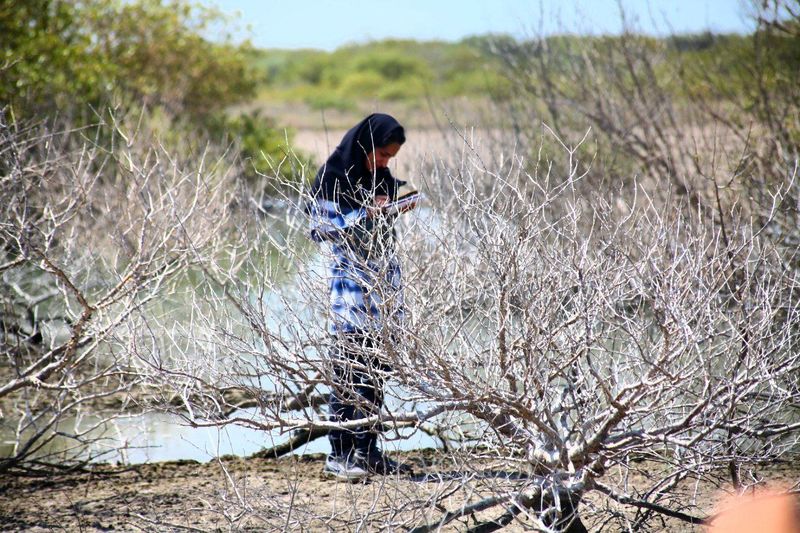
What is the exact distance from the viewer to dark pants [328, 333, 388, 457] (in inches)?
181

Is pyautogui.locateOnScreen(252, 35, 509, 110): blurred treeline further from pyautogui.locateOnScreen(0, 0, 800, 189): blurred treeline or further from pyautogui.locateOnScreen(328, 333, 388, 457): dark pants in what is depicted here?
pyautogui.locateOnScreen(328, 333, 388, 457): dark pants

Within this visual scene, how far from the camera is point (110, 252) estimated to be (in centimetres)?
905

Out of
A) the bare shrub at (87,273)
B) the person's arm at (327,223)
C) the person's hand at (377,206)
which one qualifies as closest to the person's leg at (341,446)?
the person's arm at (327,223)

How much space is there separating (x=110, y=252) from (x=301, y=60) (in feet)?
193

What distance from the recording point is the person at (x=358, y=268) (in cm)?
461

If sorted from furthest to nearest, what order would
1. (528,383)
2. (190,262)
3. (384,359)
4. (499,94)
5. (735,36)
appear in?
(499,94) → (735,36) → (190,262) → (384,359) → (528,383)

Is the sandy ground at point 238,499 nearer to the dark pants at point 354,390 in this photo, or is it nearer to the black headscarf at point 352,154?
the dark pants at point 354,390

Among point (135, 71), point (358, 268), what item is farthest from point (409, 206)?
point (135, 71)

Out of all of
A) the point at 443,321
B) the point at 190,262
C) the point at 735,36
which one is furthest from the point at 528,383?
the point at 735,36

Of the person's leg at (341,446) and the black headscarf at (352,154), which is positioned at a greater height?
the black headscarf at (352,154)

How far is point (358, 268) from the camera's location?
483 cm

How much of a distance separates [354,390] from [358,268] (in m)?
0.55

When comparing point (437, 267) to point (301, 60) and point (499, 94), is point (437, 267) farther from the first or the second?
point (301, 60)

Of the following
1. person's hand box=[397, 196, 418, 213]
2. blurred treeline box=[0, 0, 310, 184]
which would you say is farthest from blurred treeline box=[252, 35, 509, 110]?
person's hand box=[397, 196, 418, 213]
